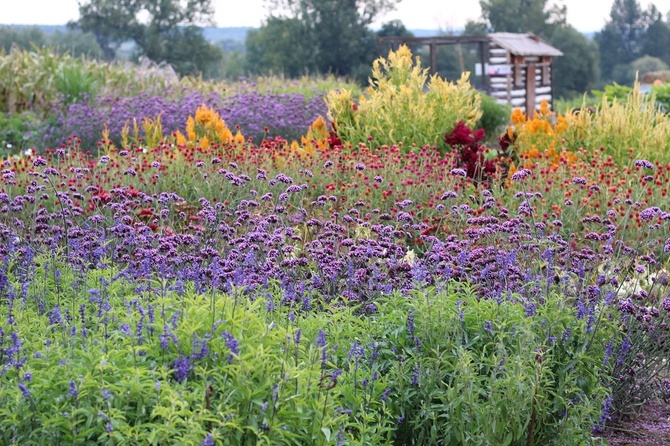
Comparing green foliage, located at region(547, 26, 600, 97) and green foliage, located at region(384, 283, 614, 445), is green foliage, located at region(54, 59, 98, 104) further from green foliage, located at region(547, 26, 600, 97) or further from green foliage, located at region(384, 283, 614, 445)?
green foliage, located at region(547, 26, 600, 97)

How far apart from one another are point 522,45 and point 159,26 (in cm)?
A: 3244

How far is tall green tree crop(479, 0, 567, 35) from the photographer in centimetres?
6075

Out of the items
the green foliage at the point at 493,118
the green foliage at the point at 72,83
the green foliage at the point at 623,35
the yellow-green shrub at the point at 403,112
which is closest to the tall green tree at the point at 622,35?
the green foliage at the point at 623,35

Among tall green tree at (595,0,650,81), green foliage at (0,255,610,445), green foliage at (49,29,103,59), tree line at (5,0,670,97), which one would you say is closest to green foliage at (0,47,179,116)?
green foliage at (0,255,610,445)

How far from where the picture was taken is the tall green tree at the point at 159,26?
50.8 meters

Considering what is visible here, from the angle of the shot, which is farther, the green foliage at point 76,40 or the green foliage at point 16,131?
the green foliage at point 76,40

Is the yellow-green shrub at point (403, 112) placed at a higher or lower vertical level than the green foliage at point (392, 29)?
lower

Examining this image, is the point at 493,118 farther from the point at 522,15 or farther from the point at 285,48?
the point at 522,15

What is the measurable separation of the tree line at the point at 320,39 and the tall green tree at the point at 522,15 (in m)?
0.07

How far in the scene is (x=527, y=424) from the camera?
12.1 feet

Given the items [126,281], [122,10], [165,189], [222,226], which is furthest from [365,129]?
[122,10]

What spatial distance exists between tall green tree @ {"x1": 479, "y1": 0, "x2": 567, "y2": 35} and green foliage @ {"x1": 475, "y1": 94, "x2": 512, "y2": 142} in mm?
43674

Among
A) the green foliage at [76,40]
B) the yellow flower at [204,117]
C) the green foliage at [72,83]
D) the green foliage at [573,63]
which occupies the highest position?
the green foliage at [76,40]

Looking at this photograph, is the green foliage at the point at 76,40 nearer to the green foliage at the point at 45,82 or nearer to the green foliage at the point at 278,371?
the green foliage at the point at 45,82
